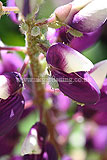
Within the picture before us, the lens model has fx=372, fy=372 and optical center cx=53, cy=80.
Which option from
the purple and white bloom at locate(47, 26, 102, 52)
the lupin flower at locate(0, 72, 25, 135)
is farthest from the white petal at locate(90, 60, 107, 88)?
the lupin flower at locate(0, 72, 25, 135)

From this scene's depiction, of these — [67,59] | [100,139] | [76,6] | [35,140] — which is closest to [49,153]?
[35,140]

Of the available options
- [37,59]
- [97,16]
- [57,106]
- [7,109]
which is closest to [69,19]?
[97,16]

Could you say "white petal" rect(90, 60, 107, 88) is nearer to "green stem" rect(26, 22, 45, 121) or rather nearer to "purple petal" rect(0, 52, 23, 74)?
"green stem" rect(26, 22, 45, 121)

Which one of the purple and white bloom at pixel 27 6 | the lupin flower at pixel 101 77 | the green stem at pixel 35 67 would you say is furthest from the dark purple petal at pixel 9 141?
the purple and white bloom at pixel 27 6

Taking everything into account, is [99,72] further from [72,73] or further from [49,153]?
[49,153]

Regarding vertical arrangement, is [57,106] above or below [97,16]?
below

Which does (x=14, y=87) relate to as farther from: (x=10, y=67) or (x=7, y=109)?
(x=10, y=67)

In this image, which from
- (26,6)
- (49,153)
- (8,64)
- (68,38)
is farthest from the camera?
(8,64)
